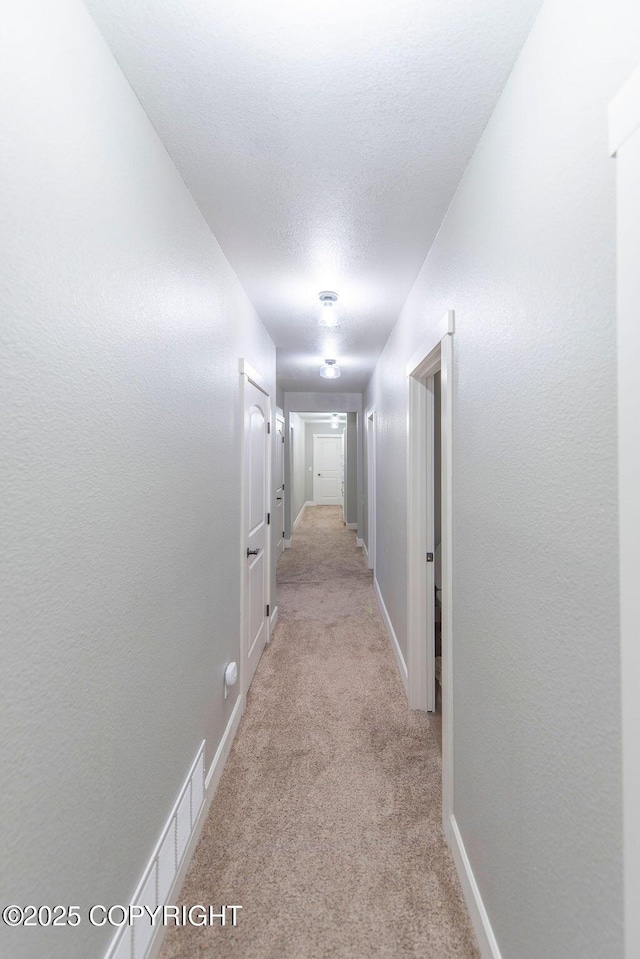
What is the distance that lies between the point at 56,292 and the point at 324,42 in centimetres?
85

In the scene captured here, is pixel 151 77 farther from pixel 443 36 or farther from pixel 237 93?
pixel 443 36

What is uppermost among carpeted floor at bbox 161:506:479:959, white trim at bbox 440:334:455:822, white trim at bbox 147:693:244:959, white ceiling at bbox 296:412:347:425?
white ceiling at bbox 296:412:347:425

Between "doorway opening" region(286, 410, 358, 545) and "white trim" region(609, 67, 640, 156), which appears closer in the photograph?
"white trim" region(609, 67, 640, 156)

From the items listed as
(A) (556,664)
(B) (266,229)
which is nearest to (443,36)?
(B) (266,229)

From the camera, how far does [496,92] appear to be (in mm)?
1083

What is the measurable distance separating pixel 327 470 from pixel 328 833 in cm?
997

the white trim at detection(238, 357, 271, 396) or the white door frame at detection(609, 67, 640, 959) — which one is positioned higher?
the white trim at detection(238, 357, 271, 396)

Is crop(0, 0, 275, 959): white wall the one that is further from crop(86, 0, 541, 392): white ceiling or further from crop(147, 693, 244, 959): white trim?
crop(147, 693, 244, 959): white trim

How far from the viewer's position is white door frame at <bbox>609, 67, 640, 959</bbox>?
0.59m

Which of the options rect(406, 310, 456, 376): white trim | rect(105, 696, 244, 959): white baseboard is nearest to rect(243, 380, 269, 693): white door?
rect(105, 696, 244, 959): white baseboard

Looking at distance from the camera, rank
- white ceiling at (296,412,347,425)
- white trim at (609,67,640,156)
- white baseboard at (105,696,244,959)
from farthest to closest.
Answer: white ceiling at (296,412,347,425) → white baseboard at (105,696,244,959) → white trim at (609,67,640,156)

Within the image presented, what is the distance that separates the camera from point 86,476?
2.90ft

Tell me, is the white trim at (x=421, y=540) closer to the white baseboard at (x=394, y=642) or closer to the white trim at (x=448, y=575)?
the white baseboard at (x=394, y=642)

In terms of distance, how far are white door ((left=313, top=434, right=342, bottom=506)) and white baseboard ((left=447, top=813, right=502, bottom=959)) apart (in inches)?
390
